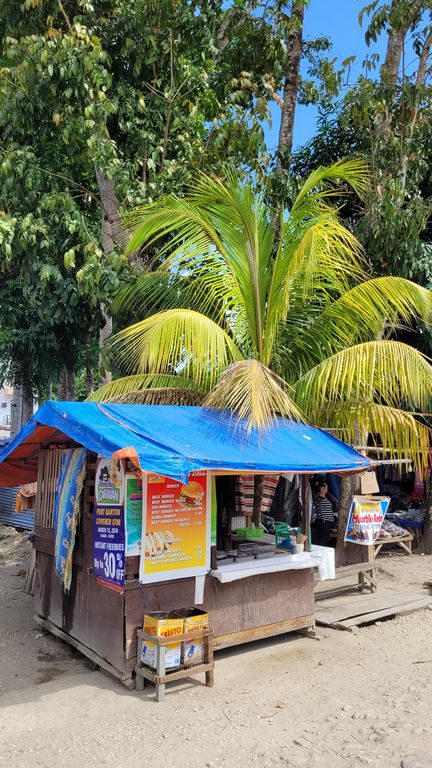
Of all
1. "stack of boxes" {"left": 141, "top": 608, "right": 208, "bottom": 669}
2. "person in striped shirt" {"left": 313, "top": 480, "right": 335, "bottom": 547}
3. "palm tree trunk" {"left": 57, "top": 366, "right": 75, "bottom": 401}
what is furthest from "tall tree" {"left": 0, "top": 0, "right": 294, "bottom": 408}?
"palm tree trunk" {"left": 57, "top": 366, "right": 75, "bottom": 401}

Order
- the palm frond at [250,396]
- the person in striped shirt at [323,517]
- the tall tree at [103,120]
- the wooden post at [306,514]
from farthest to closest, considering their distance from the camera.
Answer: the person in striped shirt at [323,517] → the tall tree at [103,120] → the wooden post at [306,514] → the palm frond at [250,396]

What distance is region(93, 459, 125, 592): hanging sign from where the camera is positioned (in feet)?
17.3

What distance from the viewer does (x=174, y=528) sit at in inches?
217

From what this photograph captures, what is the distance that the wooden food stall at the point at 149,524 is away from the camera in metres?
5.17

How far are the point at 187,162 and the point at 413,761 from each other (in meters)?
8.70

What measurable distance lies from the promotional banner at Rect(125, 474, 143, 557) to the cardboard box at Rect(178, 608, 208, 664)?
0.78m

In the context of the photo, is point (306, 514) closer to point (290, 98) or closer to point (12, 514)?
point (290, 98)

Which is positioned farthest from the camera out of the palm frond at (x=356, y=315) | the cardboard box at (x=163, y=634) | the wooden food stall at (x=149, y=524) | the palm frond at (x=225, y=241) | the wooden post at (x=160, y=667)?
the palm frond at (x=225, y=241)

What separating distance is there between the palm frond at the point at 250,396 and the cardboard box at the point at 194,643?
72.1 inches

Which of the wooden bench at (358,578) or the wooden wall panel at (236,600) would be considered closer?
the wooden wall panel at (236,600)

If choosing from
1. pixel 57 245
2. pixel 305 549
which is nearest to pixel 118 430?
pixel 305 549

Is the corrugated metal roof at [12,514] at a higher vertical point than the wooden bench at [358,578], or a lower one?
higher

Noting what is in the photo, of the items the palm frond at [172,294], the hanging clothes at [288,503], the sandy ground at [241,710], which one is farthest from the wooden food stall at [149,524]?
the hanging clothes at [288,503]

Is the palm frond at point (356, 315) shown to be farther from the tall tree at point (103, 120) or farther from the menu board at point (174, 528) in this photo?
the tall tree at point (103, 120)
